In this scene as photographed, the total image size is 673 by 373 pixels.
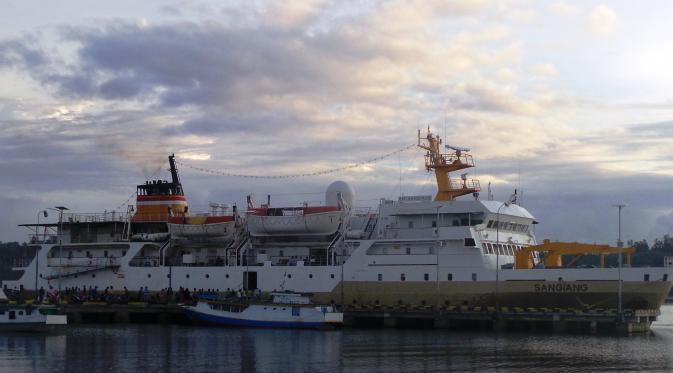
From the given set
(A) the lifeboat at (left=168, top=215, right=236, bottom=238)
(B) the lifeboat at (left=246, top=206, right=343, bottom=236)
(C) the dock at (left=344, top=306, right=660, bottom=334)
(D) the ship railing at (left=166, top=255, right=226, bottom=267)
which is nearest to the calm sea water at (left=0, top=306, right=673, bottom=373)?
(C) the dock at (left=344, top=306, right=660, bottom=334)

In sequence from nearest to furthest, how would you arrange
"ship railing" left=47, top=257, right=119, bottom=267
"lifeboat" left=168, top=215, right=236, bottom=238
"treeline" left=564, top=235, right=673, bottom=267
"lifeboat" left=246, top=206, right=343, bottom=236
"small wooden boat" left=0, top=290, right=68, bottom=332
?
"small wooden boat" left=0, top=290, right=68, bottom=332 < "lifeboat" left=246, top=206, right=343, bottom=236 < "lifeboat" left=168, top=215, right=236, bottom=238 < "ship railing" left=47, top=257, right=119, bottom=267 < "treeline" left=564, top=235, right=673, bottom=267

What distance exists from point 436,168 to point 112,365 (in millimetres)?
27012

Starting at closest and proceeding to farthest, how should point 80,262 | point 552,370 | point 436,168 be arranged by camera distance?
point 552,370 → point 436,168 → point 80,262

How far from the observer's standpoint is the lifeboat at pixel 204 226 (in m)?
62.4

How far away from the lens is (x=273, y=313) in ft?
180

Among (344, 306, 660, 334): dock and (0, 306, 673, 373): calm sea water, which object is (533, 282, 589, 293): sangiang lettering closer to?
(344, 306, 660, 334): dock

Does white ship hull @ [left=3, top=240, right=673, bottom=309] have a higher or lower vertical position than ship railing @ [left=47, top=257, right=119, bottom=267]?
lower

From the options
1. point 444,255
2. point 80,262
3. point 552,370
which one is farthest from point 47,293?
point 552,370

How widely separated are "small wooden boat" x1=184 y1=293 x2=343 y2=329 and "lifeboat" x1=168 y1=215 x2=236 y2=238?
634 cm

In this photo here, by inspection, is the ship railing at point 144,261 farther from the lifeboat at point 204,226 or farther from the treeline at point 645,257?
the treeline at point 645,257

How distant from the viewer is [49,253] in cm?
6794

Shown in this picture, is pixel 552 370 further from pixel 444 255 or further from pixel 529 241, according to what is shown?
pixel 529 241

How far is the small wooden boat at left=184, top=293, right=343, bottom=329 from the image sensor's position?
53812 millimetres

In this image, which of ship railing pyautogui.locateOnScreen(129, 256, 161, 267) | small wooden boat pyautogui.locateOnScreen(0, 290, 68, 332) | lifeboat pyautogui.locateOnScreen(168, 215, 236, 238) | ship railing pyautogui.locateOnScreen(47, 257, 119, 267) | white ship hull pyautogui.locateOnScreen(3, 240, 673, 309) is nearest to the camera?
small wooden boat pyautogui.locateOnScreen(0, 290, 68, 332)
